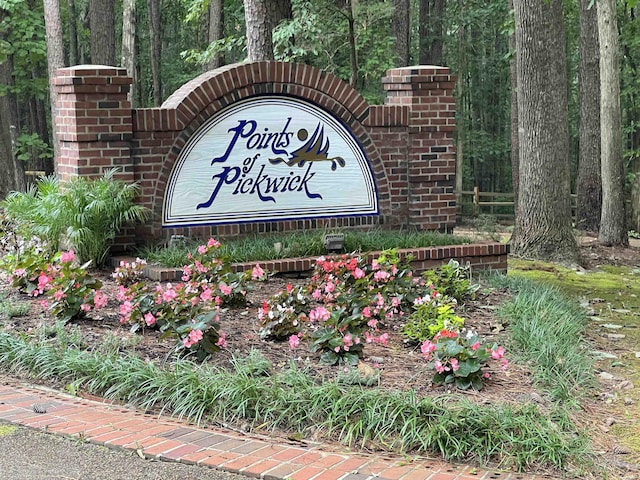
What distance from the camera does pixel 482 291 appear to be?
795cm

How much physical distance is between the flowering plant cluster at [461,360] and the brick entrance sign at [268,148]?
14.3 feet

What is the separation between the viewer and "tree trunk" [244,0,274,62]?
1198 centimetres

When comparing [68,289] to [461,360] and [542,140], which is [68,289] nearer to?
[461,360]

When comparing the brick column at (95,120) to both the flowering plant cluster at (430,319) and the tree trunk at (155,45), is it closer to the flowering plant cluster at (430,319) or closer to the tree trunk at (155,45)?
the flowering plant cluster at (430,319)

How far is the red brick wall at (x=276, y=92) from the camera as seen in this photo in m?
8.53

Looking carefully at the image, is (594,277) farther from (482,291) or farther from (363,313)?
(363,313)

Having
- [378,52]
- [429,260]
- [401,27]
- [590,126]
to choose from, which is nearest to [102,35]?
[378,52]

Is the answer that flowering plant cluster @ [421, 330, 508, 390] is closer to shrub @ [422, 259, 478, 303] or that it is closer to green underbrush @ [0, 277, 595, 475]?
green underbrush @ [0, 277, 595, 475]

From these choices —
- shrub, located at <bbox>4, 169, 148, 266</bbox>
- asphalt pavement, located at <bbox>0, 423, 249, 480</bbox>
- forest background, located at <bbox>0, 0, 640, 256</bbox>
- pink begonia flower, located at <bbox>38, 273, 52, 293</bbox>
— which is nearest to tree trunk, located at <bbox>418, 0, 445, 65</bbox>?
forest background, located at <bbox>0, 0, 640, 256</bbox>

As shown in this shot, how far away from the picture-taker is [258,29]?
476 inches

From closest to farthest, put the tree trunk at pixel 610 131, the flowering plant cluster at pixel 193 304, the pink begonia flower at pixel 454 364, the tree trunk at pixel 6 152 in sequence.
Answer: the pink begonia flower at pixel 454 364 < the flowering plant cluster at pixel 193 304 < the tree trunk at pixel 610 131 < the tree trunk at pixel 6 152

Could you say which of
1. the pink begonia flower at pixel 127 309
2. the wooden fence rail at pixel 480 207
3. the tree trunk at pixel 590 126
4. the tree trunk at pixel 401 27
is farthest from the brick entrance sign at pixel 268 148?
the wooden fence rail at pixel 480 207

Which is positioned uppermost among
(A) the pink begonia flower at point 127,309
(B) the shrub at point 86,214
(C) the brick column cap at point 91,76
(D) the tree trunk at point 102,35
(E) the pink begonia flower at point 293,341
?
(D) the tree trunk at point 102,35

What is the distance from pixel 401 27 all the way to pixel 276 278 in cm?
1747
